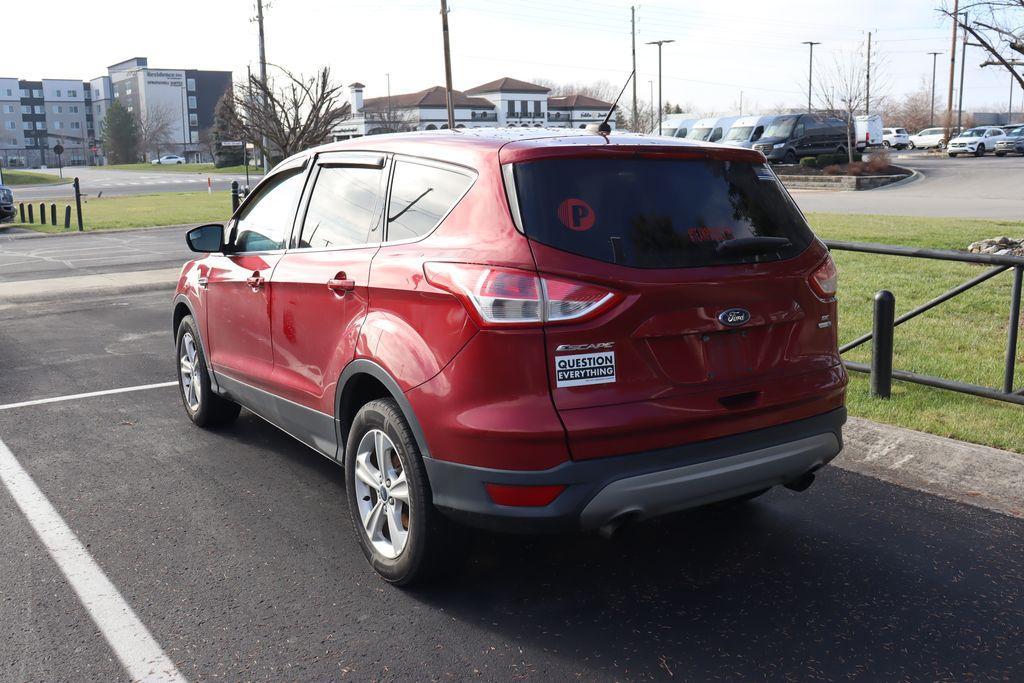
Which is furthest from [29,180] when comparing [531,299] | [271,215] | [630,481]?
[630,481]

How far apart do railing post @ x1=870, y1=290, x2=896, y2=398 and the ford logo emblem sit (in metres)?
3.04

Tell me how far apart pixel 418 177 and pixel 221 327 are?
2.16 meters

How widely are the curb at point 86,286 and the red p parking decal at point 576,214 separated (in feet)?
37.8

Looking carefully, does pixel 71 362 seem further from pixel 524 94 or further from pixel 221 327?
pixel 524 94

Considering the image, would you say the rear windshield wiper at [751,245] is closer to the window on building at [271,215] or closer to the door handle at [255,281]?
the window on building at [271,215]

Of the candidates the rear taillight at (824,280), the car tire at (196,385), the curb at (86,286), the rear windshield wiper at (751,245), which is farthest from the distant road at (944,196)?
the rear windshield wiper at (751,245)

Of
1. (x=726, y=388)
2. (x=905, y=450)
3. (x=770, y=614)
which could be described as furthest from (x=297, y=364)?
(x=905, y=450)

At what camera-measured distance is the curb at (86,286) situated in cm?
1330

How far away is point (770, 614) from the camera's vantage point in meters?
3.70

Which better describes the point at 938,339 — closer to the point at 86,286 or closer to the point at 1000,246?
the point at 1000,246

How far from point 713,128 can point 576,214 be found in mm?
48531

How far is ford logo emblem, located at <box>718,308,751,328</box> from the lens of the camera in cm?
361

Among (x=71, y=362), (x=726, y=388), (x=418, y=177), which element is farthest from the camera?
(x=71, y=362)

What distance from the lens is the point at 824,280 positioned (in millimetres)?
4023
